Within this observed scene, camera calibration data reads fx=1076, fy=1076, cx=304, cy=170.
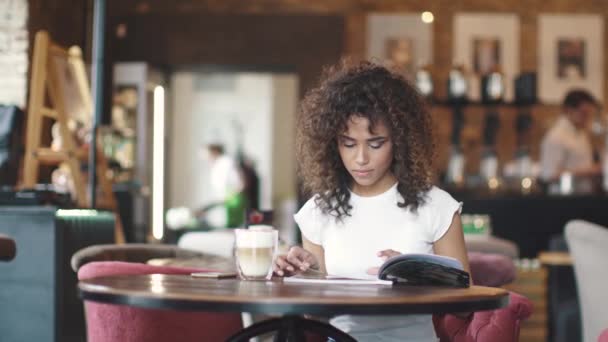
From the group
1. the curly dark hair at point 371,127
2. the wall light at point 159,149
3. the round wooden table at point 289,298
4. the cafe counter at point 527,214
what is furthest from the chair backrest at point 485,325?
the cafe counter at point 527,214

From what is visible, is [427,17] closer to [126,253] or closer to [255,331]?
[126,253]

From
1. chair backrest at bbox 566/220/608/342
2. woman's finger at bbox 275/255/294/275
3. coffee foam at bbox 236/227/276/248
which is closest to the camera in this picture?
coffee foam at bbox 236/227/276/248

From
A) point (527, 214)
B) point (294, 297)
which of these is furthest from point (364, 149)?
point (527, 214)

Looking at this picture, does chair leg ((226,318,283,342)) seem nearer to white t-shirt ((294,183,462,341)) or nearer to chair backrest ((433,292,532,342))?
white t-shirt ((294,183,462,341))

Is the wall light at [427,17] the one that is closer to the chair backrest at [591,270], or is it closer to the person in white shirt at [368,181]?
the chair backrest at [591,270]

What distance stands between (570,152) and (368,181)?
6.52 m

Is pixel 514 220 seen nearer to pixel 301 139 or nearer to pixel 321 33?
pixel 321 33

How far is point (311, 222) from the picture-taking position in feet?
9.18

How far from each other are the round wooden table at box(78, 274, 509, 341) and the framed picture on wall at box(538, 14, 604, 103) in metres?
9.14

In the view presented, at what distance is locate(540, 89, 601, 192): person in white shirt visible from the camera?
8711 millimetres

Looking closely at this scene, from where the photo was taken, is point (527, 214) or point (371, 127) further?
point (527, 214)

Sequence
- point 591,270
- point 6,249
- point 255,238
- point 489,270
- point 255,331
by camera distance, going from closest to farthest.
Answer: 1. point 255,331
2. point 255,238
3. point 6,249
4. point 489,270
5. point 591,270

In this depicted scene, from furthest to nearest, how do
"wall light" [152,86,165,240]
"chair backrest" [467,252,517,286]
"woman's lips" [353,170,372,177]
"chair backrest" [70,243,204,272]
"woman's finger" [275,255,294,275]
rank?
"wall light" [152,86,165,240] < "chair backrest" [467,252,517,286] < "chair backrest" [70,243,204,272] < "woman's lips" [353,170,372,177] < "woman's finger" [275,255,294,275]

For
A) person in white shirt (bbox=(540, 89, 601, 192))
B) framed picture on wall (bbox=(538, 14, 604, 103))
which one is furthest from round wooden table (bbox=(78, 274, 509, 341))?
framed picture on wall (bbox=(538, 14, 604, 103))
